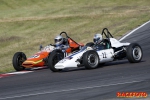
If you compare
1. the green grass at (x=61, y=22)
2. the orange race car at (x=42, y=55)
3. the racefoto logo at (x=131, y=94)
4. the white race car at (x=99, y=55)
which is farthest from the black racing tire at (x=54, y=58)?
the racefoto logo at (x=131, y=94)

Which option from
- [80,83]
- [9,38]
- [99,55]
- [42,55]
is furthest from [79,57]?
[9,38]

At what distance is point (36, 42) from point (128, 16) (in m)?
7.18

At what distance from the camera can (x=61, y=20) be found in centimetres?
3119

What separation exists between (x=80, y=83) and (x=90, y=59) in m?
2.39

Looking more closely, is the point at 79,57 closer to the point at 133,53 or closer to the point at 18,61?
the point at 133,53

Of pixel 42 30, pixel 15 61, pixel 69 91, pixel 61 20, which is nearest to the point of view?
pixel 69 91

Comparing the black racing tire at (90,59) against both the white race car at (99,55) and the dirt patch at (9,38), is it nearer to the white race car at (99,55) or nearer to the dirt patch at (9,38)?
the white race car at (99,55)

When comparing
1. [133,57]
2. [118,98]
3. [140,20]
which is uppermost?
[140,20]

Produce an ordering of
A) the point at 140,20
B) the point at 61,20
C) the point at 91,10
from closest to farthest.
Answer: the point at 140,20 < the point at 61,20 < the point at 91,10

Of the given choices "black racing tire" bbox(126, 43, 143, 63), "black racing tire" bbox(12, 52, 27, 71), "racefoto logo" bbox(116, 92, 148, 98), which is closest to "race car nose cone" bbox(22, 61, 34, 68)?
"black racing tire" bbox(12, 52, 27, 71)

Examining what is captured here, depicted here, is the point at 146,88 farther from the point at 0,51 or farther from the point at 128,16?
the point at 128,16

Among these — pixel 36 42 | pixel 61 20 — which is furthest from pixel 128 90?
pixel 61 20

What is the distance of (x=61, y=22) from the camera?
3066cm

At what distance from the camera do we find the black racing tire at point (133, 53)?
585 inches
